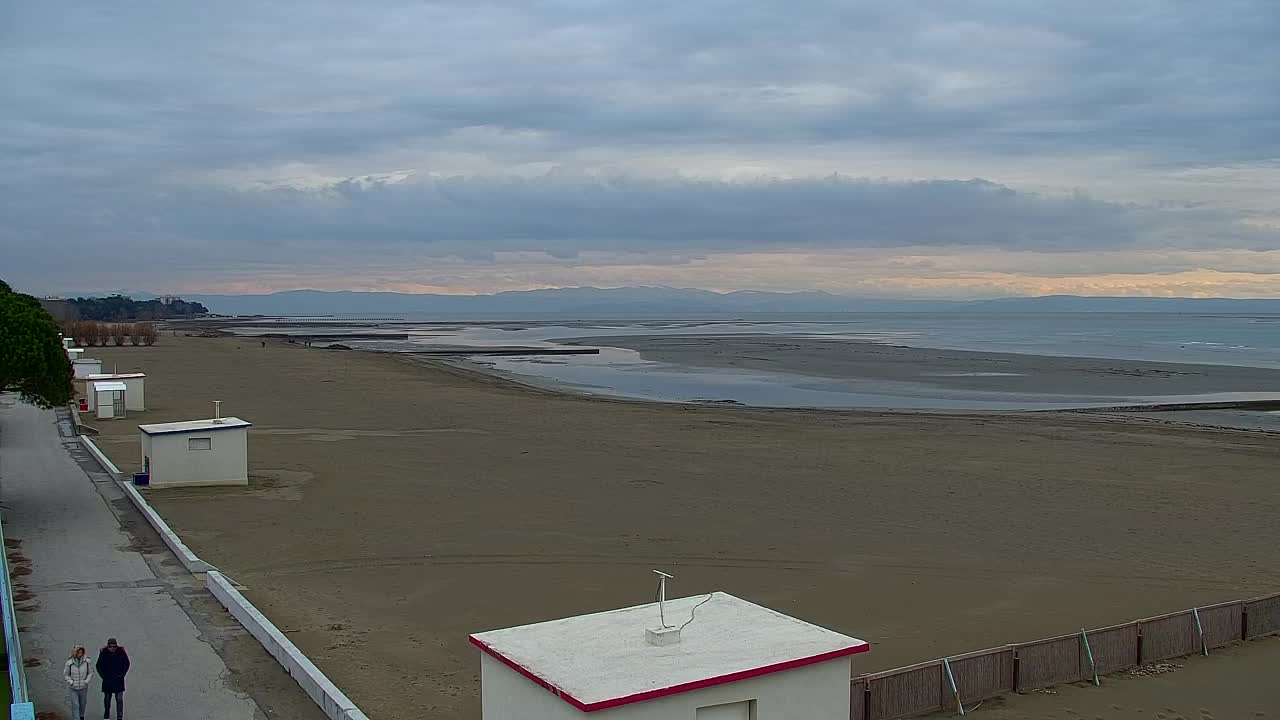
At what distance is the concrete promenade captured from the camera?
13.1 m

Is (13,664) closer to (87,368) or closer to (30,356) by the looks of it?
(30,356)

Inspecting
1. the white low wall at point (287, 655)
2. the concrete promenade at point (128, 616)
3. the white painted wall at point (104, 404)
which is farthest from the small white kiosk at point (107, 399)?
→ the white low wall at point (287, 655)

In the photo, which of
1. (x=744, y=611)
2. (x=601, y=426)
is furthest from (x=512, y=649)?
(x=601, y=426)

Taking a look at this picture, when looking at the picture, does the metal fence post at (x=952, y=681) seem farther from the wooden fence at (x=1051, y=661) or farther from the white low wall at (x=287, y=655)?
the white low wall at (x=287, y=655)

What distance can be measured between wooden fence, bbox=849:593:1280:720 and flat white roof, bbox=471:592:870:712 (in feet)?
7.57

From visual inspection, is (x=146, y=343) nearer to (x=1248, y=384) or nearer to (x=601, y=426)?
(x=601, y=426)

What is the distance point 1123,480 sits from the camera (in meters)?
30.9

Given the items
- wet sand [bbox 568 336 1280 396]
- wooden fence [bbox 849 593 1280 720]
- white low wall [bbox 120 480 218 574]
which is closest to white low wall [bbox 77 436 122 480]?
white low wall [bbox 120 480 218 574]

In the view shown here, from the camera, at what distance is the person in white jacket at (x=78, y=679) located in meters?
12.0

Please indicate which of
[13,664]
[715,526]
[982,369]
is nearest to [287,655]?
[13,664]

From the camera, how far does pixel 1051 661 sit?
14523mm

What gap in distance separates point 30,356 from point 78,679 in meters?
14.2

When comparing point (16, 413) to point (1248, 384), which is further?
point (1248, 384)

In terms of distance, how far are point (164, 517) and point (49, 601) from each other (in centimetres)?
697
